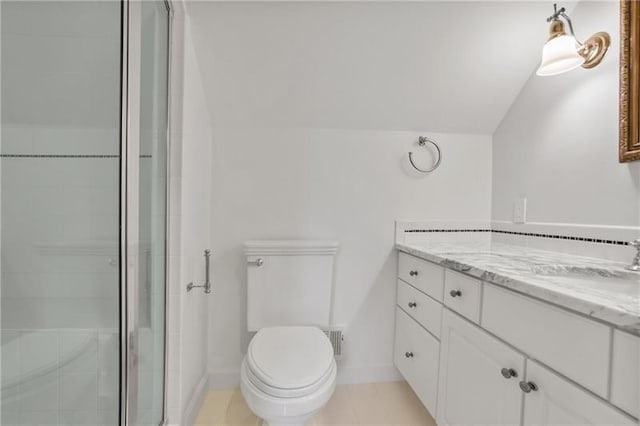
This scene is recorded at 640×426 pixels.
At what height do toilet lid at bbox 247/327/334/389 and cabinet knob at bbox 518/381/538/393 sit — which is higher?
cabinet knob at bbox 518/381/538/393

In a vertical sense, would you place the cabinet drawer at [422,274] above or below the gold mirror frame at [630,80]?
below

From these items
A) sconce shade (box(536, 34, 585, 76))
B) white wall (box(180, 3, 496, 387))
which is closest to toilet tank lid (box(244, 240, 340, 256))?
white wall (box(180, 3, 496, 387))

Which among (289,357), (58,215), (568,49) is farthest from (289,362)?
(568,49)

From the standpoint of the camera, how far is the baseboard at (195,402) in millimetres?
1307

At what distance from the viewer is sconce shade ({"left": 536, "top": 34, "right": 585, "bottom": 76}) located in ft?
3.78

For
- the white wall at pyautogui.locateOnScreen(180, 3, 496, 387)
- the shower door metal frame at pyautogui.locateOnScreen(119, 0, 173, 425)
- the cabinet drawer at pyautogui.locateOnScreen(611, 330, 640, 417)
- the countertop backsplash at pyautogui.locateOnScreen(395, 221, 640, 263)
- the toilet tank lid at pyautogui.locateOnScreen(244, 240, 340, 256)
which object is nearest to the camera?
the cabinet drawer at pyautogui.locateOnScreen(611, 330, 640, 417)

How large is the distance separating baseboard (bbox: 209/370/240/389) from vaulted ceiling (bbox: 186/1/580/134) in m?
1.38

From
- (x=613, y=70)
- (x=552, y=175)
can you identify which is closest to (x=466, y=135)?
(x=552, y=175)

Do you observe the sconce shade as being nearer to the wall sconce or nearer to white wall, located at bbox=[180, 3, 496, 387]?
the wall sconce

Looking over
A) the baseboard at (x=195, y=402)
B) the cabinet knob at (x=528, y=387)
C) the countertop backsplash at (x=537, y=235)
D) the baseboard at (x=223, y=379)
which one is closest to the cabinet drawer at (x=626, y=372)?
→ the cabinet knob at (x=528, y=387)

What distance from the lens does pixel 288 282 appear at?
1.54m

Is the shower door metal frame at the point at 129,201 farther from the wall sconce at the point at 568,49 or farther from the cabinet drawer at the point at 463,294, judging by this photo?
the wall sconce at the point at 568,49

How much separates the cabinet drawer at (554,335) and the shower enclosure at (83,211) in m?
1.17

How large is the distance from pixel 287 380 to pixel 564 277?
39.2 inches
